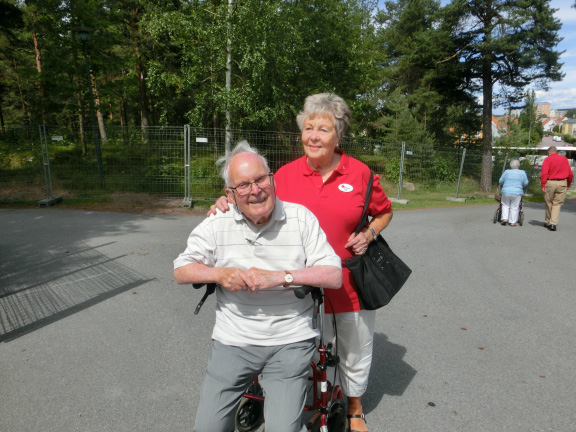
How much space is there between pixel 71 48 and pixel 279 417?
20644 mm

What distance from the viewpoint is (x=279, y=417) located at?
1996mm

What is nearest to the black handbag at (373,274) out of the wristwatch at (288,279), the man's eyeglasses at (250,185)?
the wristwatch at (288,279)

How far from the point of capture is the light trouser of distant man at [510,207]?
1081cm

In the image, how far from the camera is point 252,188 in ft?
7.15

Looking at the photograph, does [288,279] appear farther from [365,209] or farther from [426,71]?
[426,71]

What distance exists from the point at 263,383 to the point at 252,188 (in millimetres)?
985

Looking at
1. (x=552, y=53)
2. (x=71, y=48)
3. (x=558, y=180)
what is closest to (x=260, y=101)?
(x=558, y=180)

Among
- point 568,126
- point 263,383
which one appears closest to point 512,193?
point 263,383

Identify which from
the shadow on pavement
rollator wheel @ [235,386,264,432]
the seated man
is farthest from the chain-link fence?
the seated man

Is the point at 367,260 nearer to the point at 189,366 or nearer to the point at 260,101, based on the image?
the point at 189,366

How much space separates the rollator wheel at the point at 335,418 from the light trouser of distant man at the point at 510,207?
9939mm

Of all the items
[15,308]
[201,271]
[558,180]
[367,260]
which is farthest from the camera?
[558,180]

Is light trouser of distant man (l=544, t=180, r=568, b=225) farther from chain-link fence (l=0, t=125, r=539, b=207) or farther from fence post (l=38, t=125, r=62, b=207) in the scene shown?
fence post (l=38, t=125, r=62, b=207)

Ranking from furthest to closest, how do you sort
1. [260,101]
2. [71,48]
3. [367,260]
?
[71,48] → [260,101] → [367,260]
